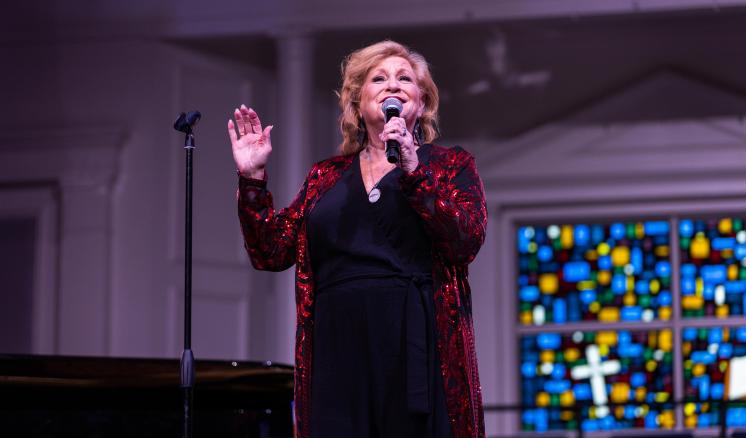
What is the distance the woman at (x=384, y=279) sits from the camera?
239 centimetres

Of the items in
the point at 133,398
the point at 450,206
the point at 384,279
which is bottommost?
the point at 133,398

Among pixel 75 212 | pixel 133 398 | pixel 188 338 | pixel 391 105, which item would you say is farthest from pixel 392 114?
pixel 75 212

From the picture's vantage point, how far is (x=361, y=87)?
271cm

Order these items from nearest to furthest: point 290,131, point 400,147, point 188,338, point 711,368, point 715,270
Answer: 1. point 400,147
2. point 188,338
3. point 290,131
4. point 711,368
5. point 715,270

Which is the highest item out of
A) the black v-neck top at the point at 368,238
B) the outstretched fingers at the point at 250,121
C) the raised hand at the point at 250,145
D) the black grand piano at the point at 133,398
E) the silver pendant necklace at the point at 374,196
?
the outstretched fingers at the point at 250,121

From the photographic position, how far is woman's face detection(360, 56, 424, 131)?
8.54ft

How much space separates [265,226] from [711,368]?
507 cm

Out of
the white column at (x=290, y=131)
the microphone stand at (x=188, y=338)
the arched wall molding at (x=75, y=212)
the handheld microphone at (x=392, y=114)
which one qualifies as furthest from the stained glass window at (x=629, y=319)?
the handheld microphone at (x=392, y=114)

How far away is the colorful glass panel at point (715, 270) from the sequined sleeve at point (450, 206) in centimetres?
494

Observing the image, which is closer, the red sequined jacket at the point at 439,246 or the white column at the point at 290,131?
the red sequined jacket at the point at 439,246

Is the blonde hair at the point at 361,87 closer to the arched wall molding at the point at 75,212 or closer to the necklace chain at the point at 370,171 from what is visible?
the necklace chain at the point at 370,171

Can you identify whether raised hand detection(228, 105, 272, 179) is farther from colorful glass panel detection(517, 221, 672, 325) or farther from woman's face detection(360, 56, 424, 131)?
colorful glass panel detection(517, 221, 672, 325)

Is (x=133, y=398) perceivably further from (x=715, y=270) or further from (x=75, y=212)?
(x=715, y=270)

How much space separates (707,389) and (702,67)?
6.02ft
